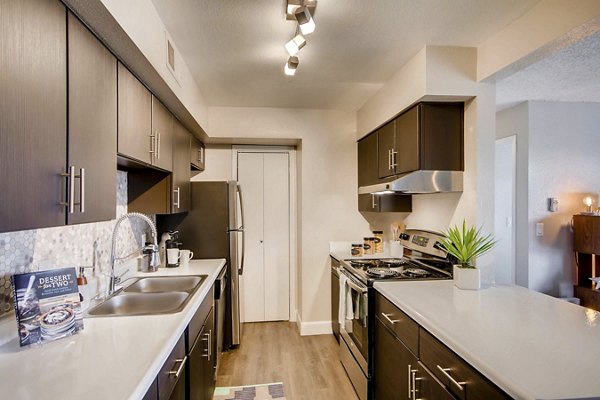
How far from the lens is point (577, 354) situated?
44.8 inches

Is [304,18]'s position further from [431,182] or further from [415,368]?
[415,368]

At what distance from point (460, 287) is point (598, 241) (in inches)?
93.1

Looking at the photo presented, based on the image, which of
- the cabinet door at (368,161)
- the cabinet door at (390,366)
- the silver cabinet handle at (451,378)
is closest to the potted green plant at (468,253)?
the cabinet door at (390,366)

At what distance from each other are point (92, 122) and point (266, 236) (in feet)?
9.16

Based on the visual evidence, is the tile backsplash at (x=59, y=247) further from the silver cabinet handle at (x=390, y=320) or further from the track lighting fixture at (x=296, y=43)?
the silver cabinet handle at (x=390, y=320)

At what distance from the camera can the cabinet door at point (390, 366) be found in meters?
1.72

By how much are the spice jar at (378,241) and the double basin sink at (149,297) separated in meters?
1.88

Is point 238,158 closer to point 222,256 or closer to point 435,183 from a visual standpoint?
point 222,256

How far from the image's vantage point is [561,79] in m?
2.88

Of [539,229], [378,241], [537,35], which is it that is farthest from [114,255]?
[539,229]

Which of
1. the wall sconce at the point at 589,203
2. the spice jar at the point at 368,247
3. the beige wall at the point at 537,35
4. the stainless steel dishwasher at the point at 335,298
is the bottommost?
the stainless steel dishwasher at the point at 335,298

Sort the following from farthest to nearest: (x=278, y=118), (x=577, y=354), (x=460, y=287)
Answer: (x=278, y=118), (x=460, y=287), (x=577, y=354)

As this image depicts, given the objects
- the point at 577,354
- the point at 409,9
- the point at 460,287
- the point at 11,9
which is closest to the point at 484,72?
the point at 409,9

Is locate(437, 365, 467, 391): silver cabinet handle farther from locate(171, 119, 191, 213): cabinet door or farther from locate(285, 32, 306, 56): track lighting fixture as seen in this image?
locate(171, 119, 191, 213): cabinet door
